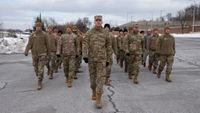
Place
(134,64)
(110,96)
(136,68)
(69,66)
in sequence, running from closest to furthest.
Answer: (110,96), (69,66), (136,68), (134,64)

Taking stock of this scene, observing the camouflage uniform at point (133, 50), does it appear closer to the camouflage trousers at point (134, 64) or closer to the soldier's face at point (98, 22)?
the camouflage trousers at point (134, 64)

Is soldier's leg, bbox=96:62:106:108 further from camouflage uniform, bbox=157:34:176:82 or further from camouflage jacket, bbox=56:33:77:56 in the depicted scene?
camouflage uniform, bbox=157:34:176:82

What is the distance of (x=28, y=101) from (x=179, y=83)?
16.7ft

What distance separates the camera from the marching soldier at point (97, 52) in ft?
27.3

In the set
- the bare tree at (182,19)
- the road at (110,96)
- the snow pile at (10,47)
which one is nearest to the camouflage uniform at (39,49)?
the road at (110,96)

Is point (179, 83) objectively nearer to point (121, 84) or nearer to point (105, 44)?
point (121, 84)

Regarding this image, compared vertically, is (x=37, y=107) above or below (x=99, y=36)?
below

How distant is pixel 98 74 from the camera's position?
8.35 m

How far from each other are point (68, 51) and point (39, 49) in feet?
3.12

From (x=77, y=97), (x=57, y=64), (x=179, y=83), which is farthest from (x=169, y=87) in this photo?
(x=57, y=64)

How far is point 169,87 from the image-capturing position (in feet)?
36.4

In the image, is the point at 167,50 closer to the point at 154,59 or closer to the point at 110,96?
the point at 154,59

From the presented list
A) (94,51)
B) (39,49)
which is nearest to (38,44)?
(39,49)

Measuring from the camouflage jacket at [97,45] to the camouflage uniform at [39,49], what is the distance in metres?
2.89
